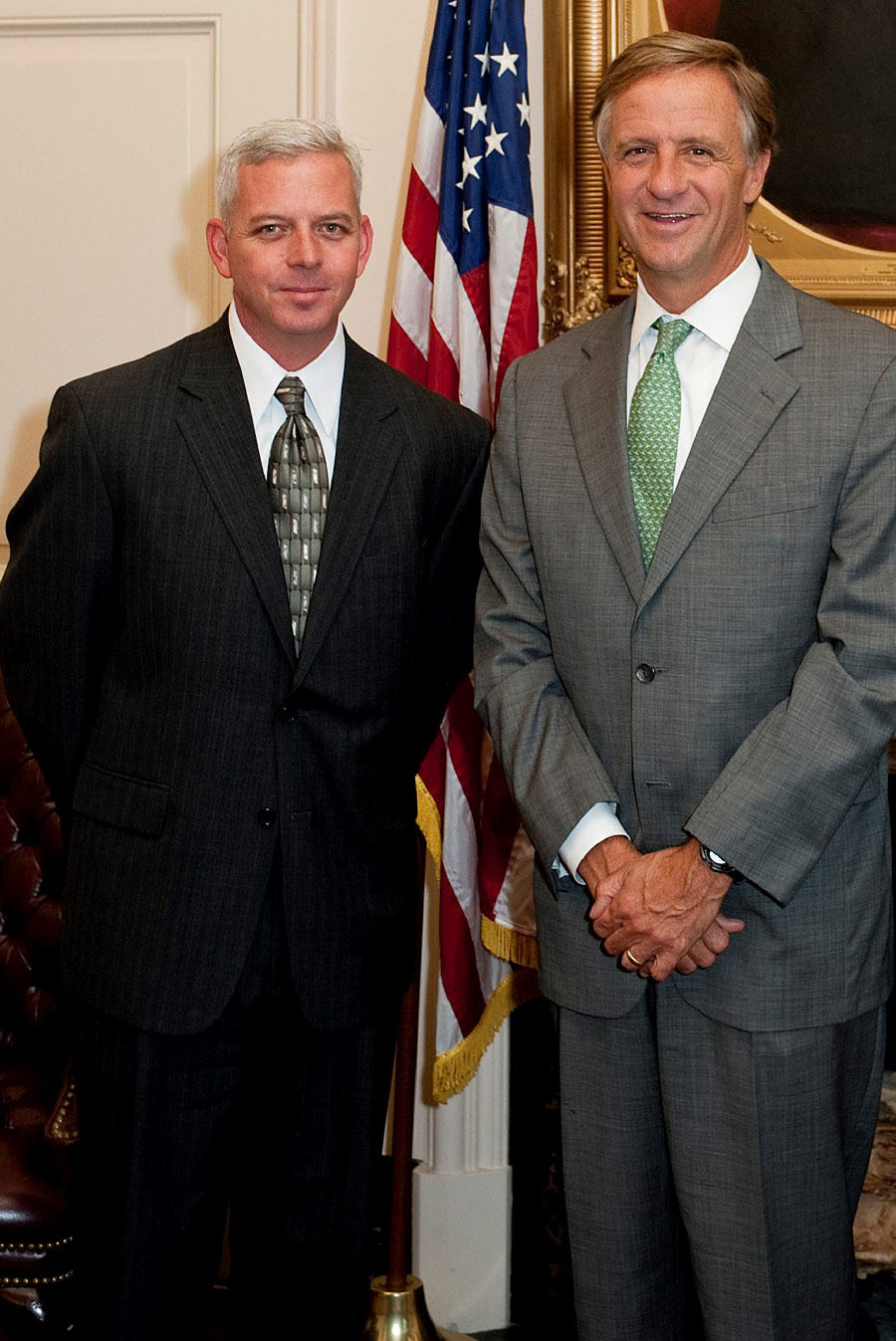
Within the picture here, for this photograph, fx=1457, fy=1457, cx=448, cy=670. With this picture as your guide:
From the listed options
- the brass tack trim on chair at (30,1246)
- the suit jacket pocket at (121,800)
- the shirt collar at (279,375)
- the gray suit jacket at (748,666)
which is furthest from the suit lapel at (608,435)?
the brass tack trim on chair at (30,1246)

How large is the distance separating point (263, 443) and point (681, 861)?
34.7 inches

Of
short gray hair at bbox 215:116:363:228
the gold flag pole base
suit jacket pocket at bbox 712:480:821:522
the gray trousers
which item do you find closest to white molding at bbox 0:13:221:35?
short gray hair at bbox 215:116:363:228

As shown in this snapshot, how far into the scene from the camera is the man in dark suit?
6.97ft

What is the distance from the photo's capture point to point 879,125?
3.02 m

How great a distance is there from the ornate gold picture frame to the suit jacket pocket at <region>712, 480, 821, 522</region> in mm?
1236

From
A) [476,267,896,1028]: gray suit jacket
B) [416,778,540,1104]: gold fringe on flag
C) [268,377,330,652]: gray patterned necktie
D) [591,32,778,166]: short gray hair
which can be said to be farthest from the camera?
[416,778,540,1104]: gold fringe on flag

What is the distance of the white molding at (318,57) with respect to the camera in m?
3.29

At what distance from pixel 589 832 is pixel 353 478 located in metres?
0.64

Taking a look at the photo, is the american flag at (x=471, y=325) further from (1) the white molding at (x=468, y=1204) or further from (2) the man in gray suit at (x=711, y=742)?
(2) the man in gray suit at (x=711, y=742)

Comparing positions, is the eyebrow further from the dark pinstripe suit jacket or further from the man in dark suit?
the dark pinstripe suit jacket

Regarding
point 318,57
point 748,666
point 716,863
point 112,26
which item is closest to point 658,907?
point 716,863

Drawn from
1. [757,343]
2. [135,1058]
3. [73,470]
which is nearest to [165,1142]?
[135,1058]

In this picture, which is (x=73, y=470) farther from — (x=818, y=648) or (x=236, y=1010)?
(x=818, y=648)

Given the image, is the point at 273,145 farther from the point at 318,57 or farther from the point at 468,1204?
the point at 468,1204
